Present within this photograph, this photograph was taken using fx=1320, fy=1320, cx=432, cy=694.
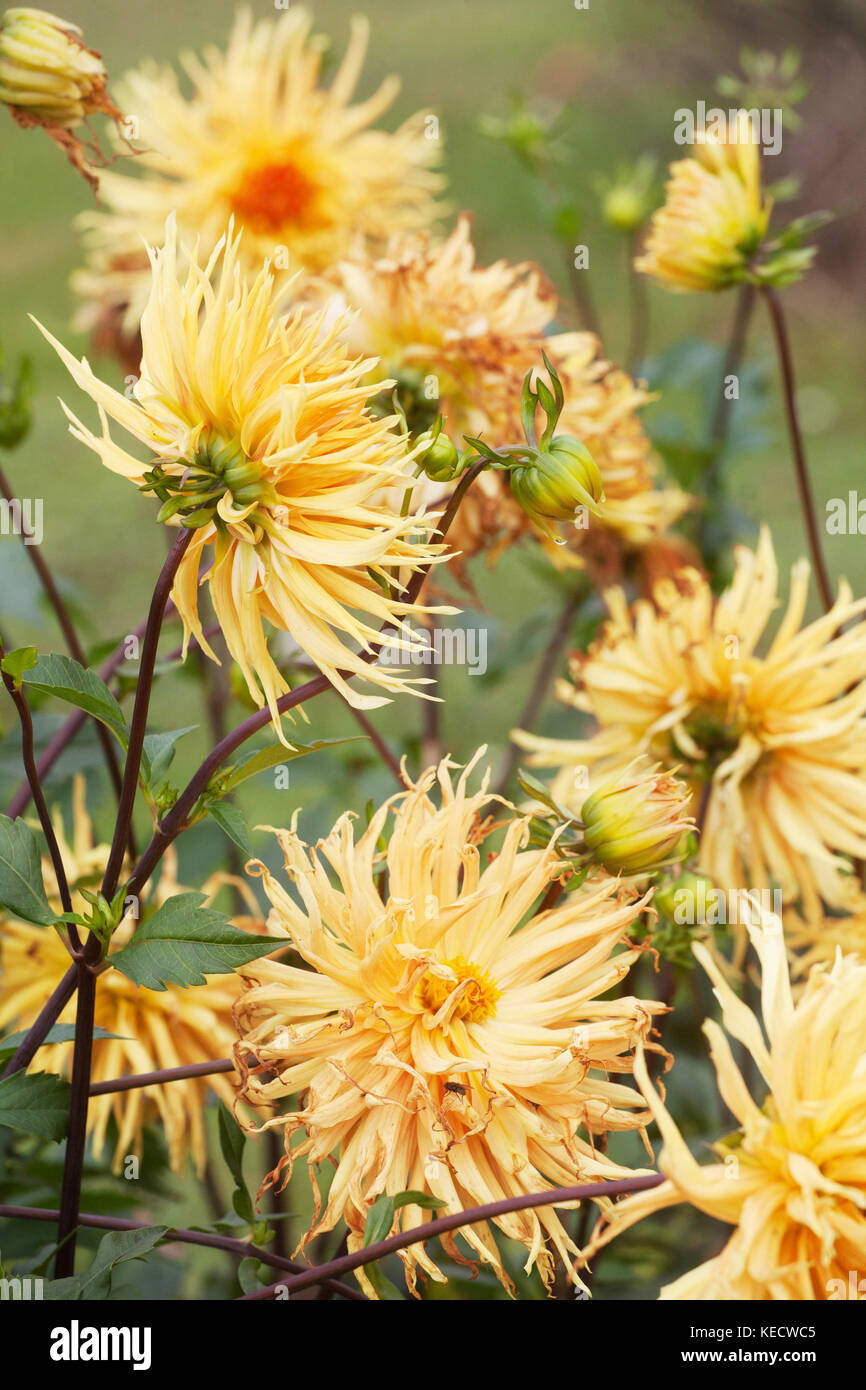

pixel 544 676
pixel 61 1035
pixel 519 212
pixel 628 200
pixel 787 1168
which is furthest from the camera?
pixel 519 212

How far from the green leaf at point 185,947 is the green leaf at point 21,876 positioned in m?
0.03

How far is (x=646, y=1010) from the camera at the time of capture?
386mm

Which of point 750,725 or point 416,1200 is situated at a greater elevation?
point 750,725

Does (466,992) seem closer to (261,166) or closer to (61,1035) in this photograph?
(61,1035)

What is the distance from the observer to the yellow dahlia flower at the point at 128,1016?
52cm

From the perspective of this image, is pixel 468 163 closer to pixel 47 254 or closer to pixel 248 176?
pixel 47 254

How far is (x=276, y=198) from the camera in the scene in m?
0.89

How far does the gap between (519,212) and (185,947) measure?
256cm

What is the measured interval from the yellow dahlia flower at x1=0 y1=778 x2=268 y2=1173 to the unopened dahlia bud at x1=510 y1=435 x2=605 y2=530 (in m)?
0.21

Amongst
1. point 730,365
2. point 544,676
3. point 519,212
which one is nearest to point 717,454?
point 730,365

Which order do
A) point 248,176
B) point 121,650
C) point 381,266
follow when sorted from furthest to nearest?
point 248,176 < point 381,266 < point 121,650

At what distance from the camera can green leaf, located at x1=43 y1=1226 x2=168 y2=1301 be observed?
0.36 metres

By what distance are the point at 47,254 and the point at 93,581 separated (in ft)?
3.34
